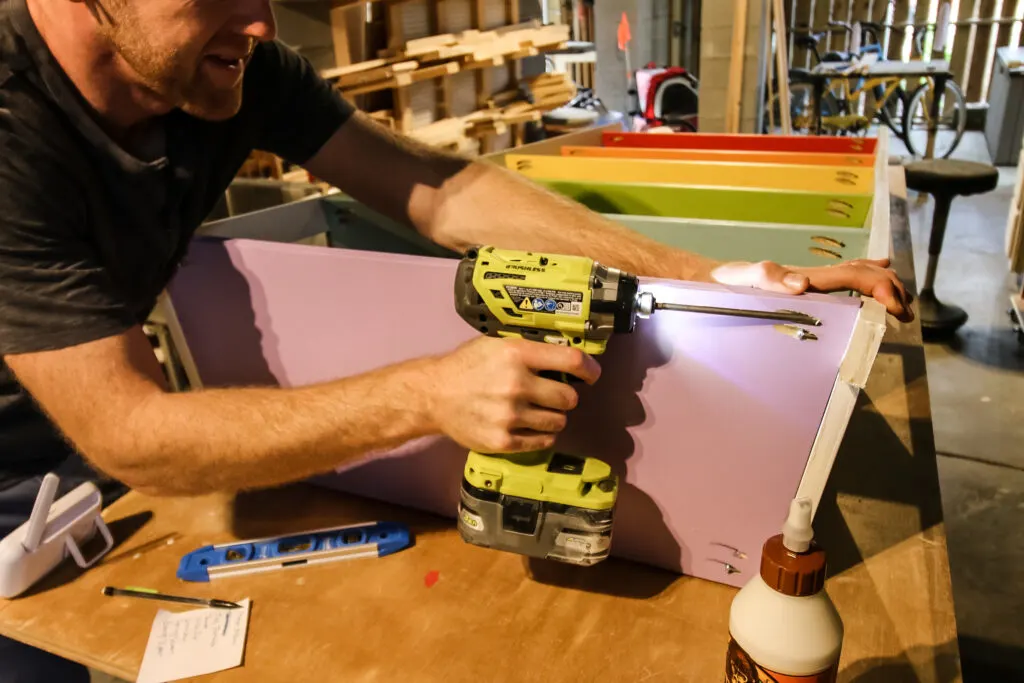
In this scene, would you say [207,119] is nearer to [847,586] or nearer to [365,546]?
[365,546]

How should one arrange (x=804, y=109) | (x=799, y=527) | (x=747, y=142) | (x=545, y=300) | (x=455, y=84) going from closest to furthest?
(x=799, y=527), (x=545, y=300), (x=747, y=142), (x=455, y=84), (x=804, y=109)

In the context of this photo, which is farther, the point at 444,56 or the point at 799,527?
the point at 444,56

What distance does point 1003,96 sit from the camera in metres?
5.15

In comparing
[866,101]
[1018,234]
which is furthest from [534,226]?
[866,101]

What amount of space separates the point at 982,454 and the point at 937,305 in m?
0.97

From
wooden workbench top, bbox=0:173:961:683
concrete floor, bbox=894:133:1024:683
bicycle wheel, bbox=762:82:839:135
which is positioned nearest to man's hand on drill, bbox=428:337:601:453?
wooden workbench top, bbox=0:173:961:683

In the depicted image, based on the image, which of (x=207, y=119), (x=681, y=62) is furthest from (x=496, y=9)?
(x=681, y=62)

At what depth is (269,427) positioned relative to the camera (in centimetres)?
72

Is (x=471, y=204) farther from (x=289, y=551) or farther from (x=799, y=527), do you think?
(x=799, y=527)

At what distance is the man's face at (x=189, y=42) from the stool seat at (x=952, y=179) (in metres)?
2.71

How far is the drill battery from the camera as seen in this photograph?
Answer: 2.22ft

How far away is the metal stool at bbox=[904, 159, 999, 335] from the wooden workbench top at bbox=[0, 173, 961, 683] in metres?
2.28

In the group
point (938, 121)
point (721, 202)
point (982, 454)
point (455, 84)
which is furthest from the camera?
point (938, 121)

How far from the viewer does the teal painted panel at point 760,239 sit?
3.14ft
